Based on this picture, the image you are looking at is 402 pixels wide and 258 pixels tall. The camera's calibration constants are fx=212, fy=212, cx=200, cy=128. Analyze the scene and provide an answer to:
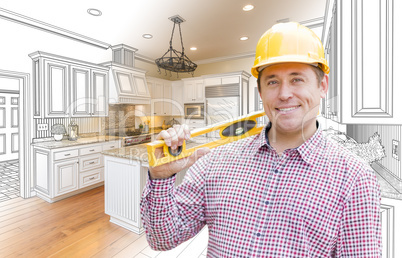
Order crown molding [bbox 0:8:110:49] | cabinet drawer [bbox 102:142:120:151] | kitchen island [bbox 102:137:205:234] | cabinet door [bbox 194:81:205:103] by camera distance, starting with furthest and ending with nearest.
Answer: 1. cabinet door [bbox 194:81:205:103]
2. cabinet drawer [bbox 102:142:120:151]
3. crown molding [bbox 0:8:110:49]
4. kitchen island [bbox 102:137:205:234]

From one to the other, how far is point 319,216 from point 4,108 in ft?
24.7

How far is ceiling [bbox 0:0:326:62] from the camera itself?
2895 millimetres

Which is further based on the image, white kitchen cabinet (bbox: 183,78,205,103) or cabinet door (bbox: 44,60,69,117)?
white kitchen cabinet (bbox: 183,78,205,103)

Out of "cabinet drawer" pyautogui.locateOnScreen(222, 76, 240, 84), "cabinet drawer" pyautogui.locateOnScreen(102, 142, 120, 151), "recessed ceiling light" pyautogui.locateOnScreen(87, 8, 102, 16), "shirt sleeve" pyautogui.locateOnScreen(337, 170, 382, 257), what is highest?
"recessed ceiling light" pyautogui.locateOnScreen(87, 8, 102, 16)

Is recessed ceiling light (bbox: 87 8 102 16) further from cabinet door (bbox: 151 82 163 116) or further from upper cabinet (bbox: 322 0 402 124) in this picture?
upper cabinet (bbox: 322 0 402 124)

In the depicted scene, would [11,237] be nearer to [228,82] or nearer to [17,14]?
[17,14]

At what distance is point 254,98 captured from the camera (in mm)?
5195

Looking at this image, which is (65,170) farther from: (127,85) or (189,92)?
(189,92)

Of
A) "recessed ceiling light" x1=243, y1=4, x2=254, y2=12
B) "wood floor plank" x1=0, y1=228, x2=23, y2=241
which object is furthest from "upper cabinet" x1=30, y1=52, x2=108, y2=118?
"recessed ceiling light" x1=243, y1=4, x2=254, y2=12

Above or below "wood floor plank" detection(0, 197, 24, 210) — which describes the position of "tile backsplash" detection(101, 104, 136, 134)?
above

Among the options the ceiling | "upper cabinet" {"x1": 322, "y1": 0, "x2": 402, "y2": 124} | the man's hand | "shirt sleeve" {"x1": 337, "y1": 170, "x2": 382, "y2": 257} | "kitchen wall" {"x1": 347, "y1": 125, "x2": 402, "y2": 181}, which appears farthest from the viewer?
the ceiling

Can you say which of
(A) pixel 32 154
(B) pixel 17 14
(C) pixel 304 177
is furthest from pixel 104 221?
(B) pixel 17 14

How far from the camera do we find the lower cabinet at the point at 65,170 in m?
3.31

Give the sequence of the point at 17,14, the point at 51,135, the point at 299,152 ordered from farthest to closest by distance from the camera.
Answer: the point at 51,135
the point at 17,14
the point at 299,152
